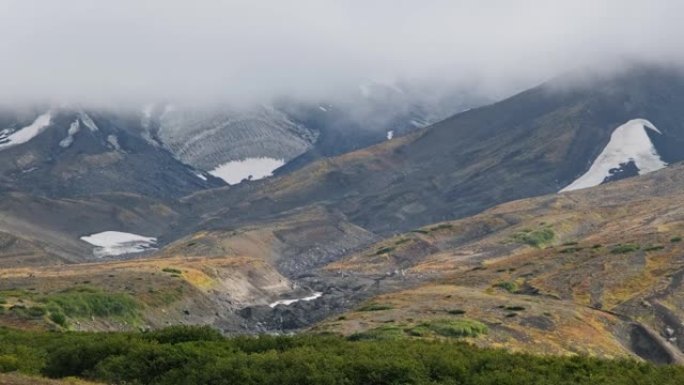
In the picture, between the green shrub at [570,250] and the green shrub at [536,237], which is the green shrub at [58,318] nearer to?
the green shrub at [570,250]

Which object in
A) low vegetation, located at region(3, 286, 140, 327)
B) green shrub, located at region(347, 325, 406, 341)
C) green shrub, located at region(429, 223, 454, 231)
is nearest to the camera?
green shrub, located at region(347, 325, 406, 341)

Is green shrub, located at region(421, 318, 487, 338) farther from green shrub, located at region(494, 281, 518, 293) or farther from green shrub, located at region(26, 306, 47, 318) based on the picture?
green shrub, located at region(26, 306, 47, 318)

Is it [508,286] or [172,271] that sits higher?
[172,271]

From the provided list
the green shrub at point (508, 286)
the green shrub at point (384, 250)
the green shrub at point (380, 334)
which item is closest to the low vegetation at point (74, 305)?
the green shrub at point (380, 334)

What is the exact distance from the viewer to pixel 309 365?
3155 centimetres

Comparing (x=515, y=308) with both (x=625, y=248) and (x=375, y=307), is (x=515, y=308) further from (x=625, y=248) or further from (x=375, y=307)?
(x=625, y=248)

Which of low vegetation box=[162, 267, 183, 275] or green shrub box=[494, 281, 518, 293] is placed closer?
green shrub box=[494, 281, 518, 293]

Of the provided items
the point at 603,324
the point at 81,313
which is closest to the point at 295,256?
the point at 81,313

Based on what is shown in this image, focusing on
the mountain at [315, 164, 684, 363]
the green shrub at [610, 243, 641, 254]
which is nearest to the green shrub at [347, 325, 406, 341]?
the mountain at [315, 164, 684, 363]

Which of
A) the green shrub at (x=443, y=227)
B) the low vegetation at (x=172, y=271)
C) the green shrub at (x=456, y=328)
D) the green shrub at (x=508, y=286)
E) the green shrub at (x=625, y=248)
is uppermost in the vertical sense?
the green shrub at (x=443, y=227)

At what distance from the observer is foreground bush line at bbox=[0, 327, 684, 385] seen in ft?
103

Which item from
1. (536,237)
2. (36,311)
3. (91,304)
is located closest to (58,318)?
(36,311)

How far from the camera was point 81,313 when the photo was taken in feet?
244

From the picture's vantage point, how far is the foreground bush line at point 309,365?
31453 mm
